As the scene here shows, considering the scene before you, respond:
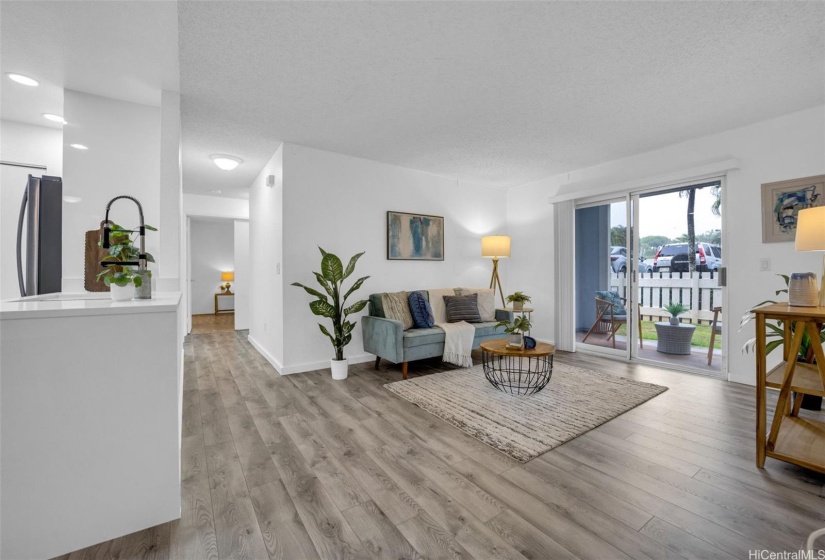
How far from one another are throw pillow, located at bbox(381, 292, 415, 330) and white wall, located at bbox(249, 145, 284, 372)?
3.89 feet

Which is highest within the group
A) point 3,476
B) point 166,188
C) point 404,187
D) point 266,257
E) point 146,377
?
point 404,187

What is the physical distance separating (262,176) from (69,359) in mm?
4066

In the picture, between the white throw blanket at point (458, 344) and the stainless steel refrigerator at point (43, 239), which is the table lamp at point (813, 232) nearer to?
the white throw blanket at point (458, 344)

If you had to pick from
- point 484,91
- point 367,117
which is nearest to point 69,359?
point 367,117

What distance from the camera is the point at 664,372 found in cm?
404

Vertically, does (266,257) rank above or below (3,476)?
above

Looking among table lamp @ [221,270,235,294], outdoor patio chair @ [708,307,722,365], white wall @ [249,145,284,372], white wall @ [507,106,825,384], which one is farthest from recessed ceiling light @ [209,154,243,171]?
outdoor patio chair @ [708,307,722,365]

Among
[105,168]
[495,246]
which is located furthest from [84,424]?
[495,246]

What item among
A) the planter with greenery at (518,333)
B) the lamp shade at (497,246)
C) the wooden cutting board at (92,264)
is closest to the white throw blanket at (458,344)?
the planter with greenery at (518,333)

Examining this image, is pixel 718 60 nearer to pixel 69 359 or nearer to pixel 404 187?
pixel 404 187

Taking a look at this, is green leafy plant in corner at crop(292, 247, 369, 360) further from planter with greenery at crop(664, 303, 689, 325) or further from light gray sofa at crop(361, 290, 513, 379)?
planter with greenery at crop(664, 303, 689, 325)

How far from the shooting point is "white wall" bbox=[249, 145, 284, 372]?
4.13 meters

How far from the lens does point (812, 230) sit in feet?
7.14

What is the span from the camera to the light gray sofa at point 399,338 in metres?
3.83
